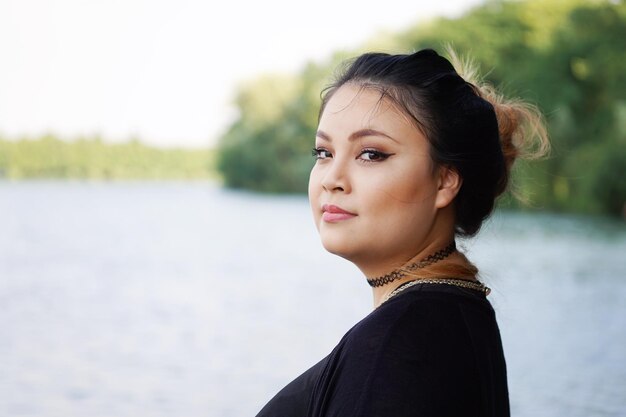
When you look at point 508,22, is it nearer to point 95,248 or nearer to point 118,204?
point 118,204

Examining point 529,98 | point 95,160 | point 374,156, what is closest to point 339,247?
point 374,156

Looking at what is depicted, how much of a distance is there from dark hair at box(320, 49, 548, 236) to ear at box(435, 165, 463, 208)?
1cm

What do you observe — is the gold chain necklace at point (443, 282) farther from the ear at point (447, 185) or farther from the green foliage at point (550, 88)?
the green foliage at point (550, 88)

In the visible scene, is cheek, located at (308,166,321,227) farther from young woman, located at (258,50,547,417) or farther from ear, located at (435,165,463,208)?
ear, located at (435,165,463,208)

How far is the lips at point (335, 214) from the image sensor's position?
4.90 feet

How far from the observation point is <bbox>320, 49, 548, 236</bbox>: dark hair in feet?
4.95

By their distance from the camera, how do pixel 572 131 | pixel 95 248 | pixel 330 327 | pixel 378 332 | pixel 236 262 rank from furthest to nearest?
pixel 572 131, pixel 95 248, pixel 236 262, pixel 330 327, pixel 378 332

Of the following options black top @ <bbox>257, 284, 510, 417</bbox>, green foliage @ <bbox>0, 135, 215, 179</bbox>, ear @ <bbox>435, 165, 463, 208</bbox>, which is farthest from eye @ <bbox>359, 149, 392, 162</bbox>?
green foliage @ <bbox>0, 135, 215, 179</bbox>

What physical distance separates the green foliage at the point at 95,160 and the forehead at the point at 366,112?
59.3 meters

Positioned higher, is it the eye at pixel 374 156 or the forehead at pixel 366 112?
the forehead at pixel 366 112

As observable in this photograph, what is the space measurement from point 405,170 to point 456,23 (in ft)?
136

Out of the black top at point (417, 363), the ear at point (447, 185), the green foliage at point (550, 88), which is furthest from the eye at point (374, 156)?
the green foliage at point (550, 88)

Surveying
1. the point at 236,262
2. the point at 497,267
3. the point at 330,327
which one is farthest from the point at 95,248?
the point at 330,327

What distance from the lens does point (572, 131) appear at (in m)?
31.5
